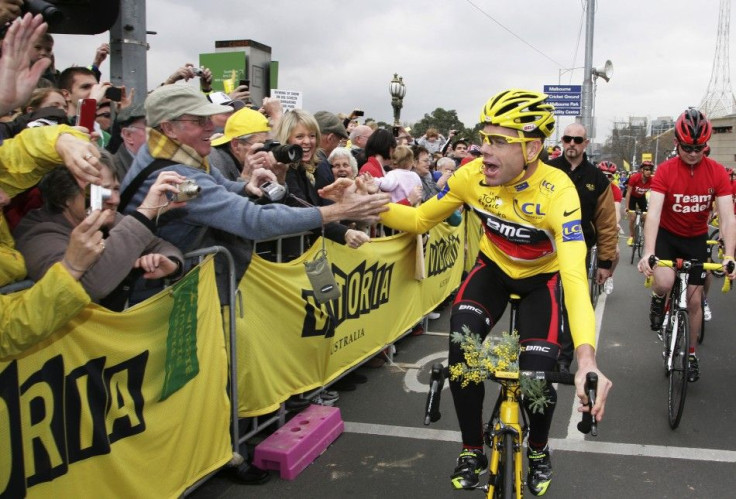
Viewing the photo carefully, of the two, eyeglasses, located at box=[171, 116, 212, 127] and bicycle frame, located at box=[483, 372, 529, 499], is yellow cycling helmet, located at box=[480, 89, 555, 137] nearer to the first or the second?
bicycle frame, located at box=[483, 372, 529, 499]

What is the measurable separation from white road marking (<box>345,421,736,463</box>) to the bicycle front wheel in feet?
1.36

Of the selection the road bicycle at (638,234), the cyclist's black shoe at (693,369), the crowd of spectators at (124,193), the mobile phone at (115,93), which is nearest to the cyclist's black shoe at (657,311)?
the cyclist's black shoe at (693,369)

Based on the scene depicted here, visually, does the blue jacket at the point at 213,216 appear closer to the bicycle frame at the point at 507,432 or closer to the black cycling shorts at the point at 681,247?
the bicycle frame at the point at 507,432

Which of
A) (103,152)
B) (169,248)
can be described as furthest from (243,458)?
(103,152)

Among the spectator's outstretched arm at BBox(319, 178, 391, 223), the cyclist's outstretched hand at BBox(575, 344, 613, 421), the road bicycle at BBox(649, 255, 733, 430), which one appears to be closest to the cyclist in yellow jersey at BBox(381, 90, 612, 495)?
the cyclist's outstretched hand at BBox(575, 344, 613, 421)

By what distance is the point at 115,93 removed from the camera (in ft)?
15.5

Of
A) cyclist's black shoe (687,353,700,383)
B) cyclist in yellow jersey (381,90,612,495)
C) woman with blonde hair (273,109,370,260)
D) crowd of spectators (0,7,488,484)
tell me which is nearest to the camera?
crowd of spectators (0,7,488,484)

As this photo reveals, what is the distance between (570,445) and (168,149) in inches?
141

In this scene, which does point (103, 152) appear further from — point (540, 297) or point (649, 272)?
point (649, 272)

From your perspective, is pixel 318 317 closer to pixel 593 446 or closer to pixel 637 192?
pixel 593 446

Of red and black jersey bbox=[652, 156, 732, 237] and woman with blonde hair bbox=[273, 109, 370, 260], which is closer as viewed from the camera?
woman with blonde hair bbox=[273, 109, 370, 260]

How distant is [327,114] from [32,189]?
13.4 ft

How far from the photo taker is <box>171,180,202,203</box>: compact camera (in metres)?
3.28

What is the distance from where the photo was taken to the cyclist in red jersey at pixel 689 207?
5.93m
